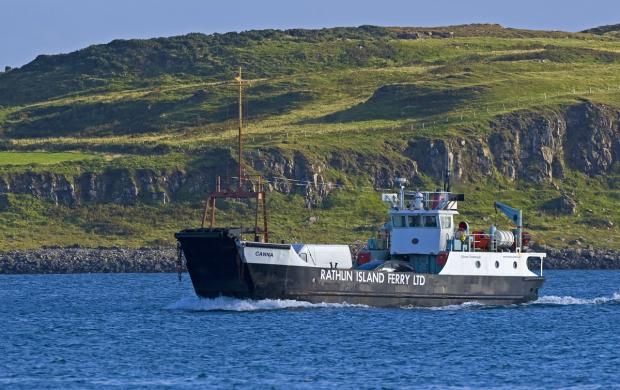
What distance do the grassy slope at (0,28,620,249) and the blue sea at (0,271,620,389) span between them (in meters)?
41.6

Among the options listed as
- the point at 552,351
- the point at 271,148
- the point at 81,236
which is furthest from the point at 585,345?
the point at 271,148

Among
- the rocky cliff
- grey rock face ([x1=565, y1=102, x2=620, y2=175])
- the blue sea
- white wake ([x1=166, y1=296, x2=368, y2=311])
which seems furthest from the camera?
grey rock face ([x1=565, y1=102, x2=620, y2=175])

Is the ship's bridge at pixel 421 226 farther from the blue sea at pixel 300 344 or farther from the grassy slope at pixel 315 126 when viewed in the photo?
the grassy slope at pixel 315 126

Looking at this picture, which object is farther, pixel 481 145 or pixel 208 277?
pixel 481 145

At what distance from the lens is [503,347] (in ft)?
201

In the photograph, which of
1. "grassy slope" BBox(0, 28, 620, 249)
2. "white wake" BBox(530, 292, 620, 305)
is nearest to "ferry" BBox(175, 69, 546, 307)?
"white wake" BBox(530, 292, 620, 305)

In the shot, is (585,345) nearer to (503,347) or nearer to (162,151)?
(503,347)

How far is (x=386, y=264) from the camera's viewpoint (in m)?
74.7

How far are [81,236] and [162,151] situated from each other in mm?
22406

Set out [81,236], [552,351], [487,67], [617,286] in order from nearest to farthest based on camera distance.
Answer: [552,351] → [617,286] → [81,236] → [487,67]

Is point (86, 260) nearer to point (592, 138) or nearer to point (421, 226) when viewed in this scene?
point (421, 226)

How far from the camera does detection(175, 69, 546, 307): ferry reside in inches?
2793

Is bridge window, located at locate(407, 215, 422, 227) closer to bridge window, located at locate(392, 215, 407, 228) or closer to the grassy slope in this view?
bridge window, located at locate(392, 215, 407, 228)

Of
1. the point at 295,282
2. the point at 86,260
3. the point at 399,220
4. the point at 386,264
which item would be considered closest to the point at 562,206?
the point at 86,260
